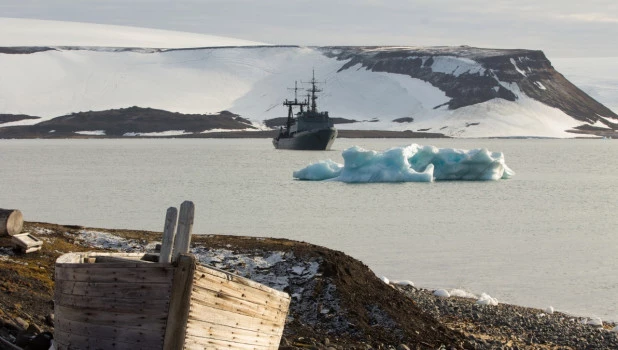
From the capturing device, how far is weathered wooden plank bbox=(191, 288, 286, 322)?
8653mm

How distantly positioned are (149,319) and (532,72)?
643 ft

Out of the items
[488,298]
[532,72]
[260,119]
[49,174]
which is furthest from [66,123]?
[488,298]

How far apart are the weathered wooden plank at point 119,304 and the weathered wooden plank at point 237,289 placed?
1.18ft

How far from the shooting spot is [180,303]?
8555mm

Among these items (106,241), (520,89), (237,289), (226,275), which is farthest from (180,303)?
(520,89)

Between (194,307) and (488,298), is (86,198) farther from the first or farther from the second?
(194,307)

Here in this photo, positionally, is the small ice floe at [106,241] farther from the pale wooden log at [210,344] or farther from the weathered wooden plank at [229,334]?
the pale wooden log at [210,344]

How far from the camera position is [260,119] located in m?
187

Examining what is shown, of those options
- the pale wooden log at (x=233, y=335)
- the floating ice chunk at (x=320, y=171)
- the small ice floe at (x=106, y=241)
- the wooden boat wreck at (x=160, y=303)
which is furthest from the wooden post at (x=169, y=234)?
the floating ice chunk at (x=320, y=171)

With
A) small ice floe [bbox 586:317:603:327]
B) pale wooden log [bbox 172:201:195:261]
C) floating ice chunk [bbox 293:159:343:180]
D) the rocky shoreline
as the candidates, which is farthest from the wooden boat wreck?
floating ice chunk [bbox 293:159:343:180]

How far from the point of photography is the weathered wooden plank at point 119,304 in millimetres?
8656

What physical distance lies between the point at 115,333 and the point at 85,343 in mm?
376

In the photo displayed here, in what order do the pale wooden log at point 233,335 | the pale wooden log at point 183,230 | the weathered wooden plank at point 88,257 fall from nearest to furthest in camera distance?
the pale wooden log at point 183,230 < the pale wooden log at point 233,335 < the weathered wooden plank at point 88,257

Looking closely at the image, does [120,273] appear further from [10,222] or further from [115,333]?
[10,222]
